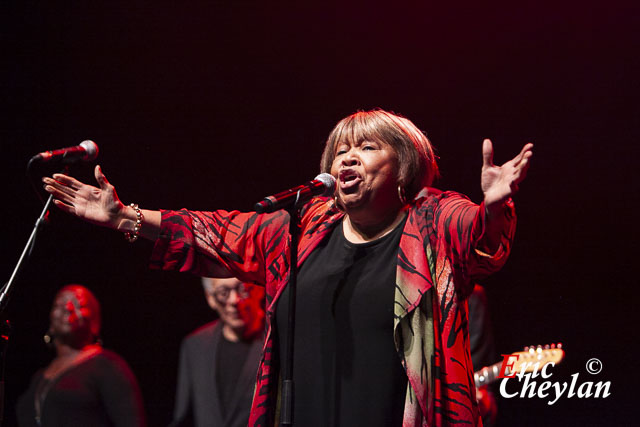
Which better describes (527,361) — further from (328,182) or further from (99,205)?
(99,205)

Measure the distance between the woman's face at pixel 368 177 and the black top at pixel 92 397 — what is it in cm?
274

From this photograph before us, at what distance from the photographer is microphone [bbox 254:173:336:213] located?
1788 millimetres

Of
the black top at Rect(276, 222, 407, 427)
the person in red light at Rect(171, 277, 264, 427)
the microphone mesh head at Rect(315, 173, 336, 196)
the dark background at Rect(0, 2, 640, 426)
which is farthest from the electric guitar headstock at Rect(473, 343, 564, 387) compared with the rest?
the microphone mesh head at Rect(315, 173, 336, 196)

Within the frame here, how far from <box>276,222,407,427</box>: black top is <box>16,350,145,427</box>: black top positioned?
255cm

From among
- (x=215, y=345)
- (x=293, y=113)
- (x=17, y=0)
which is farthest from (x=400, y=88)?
(x=17, y=0)

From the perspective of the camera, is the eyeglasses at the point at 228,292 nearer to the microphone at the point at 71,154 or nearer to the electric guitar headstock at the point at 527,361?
the electric guitar headstock at the point at 527,361

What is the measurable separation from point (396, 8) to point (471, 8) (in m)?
0.45

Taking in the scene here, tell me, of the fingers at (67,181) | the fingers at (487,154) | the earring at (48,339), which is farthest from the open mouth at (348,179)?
the earring at (48,339)

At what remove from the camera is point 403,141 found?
7.20 ft

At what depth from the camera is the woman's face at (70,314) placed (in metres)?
4.41

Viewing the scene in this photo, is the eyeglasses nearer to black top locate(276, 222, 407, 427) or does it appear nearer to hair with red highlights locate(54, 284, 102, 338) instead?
hair with red highlights locate(54, 284, 102, 338)

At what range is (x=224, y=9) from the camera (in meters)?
4.43
